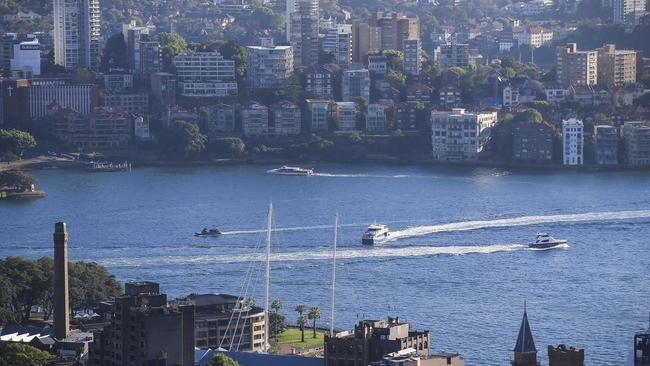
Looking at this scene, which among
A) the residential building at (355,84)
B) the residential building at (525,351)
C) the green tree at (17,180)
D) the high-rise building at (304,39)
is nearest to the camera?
the residential building at (525,351)

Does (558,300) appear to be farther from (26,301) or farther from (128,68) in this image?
(128,68)

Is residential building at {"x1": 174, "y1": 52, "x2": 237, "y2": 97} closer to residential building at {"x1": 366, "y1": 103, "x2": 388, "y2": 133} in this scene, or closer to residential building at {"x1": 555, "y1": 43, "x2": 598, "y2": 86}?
residential building at {"x1": 366, "y1": 103, "x2": 388, "y2": 133}

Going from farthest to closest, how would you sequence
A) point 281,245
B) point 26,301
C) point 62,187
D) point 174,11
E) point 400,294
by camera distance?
point 174,11 < point 62,187 < point 281,245 < point 400,294 < point 26,301

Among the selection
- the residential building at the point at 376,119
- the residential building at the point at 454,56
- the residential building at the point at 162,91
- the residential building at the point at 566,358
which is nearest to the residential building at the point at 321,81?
the residential building at the point at 376,119

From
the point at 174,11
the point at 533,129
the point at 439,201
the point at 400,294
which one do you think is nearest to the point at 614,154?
the point at 533,129

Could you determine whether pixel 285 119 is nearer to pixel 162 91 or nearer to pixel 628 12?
pixel 162 91

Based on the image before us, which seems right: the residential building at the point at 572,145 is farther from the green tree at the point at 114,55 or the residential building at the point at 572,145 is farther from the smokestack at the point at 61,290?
the smokestack at the point at 61,290
